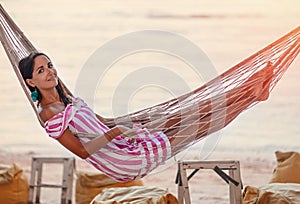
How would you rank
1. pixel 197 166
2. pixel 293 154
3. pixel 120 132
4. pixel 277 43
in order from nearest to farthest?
pixel 120 132 → pixel 277 43 → pixel 197 166 → pixel 293 154

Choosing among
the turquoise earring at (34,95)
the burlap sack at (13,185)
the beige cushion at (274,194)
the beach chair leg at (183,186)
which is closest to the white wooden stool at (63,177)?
the burlap sack at (13,185)

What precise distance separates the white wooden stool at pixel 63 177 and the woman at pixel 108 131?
1.74m

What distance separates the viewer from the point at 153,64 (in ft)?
15.5

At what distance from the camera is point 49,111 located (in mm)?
2939

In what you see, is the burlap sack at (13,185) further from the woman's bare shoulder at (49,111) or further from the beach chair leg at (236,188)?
the woman's bare shoulder at (49,111)

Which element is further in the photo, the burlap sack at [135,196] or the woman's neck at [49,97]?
the burlap sack at [135,196]

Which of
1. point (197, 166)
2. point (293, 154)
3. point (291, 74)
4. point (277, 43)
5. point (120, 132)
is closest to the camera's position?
point (120, 132)

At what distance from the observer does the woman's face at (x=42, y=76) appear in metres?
2.96

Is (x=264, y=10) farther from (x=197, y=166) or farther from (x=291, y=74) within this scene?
(x=197, y=166)

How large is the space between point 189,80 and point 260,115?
0.55 meters

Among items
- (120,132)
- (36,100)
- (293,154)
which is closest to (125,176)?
(120,132)

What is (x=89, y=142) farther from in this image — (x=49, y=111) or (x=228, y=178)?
(x=228, y=178)

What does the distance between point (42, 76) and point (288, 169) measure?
75.8 inches

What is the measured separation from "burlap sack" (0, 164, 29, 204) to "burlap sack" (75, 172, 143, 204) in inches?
18.0
